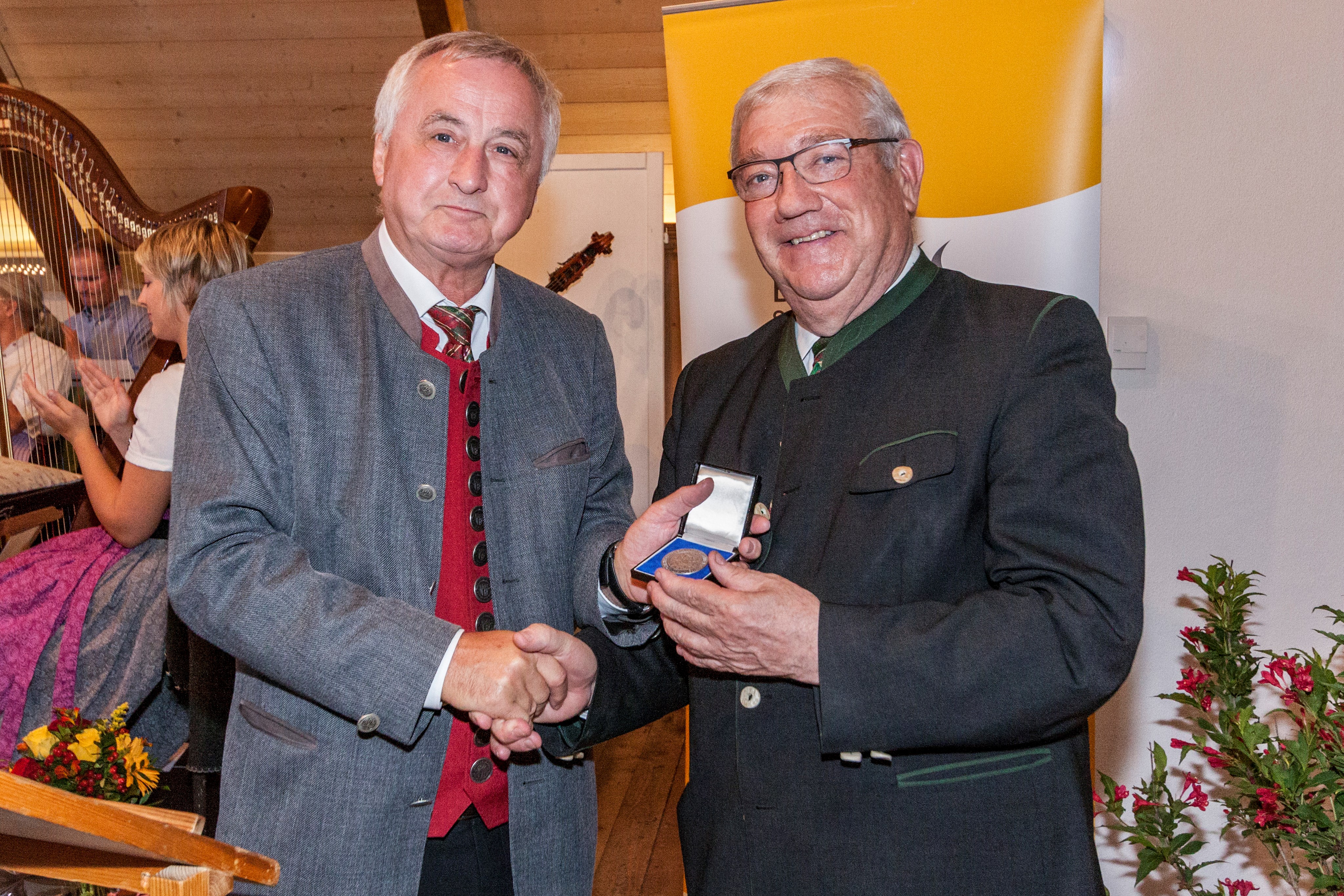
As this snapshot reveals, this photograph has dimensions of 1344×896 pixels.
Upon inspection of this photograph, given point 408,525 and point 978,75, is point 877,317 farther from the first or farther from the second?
point 978,75

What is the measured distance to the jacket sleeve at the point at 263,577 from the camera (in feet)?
3.99

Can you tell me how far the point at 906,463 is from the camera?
1302 millimetres

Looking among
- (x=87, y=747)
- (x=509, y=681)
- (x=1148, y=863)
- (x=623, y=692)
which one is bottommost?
(x=1148, y=863)

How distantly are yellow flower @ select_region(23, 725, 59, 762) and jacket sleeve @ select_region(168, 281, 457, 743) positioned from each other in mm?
1288

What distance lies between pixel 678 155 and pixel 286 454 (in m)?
1.59

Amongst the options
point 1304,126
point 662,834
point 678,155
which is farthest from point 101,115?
point 1304,126

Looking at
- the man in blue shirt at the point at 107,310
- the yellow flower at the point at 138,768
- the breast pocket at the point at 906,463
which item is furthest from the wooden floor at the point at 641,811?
the man in blue shirt at the point at 107,310

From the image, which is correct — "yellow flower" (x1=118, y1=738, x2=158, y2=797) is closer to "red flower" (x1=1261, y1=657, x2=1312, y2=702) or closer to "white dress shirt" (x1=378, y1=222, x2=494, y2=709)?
"white dress shirt" (x1=378, y1=222, x2=494, y2=709)

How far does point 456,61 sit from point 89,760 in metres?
1.80

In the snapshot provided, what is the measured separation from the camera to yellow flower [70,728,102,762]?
2.26m

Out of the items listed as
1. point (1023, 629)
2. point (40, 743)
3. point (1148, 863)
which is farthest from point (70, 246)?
point (1148, 863)

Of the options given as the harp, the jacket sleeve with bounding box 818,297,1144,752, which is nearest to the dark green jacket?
the jacket sleeve with bounding box 818,297,1144,752

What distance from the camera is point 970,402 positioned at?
4.24 ft

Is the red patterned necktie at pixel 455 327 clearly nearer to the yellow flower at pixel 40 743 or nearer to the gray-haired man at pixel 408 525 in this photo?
the gray-haired man at pixel 408 525
